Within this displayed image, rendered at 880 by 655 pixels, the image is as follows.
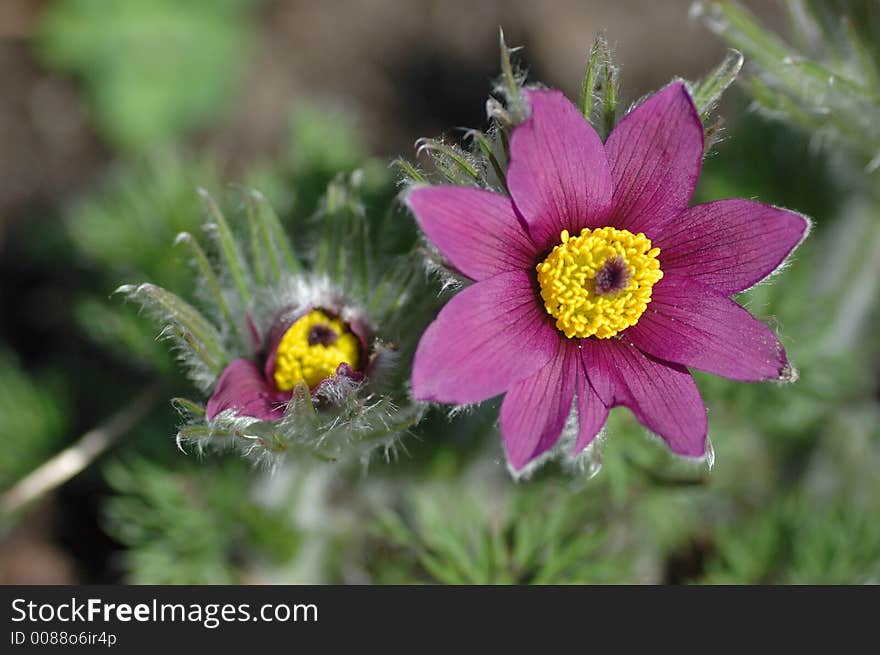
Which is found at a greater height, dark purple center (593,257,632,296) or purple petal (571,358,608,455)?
dark purple center (593,257,632,296)

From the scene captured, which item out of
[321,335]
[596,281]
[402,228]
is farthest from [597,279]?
[402,228]

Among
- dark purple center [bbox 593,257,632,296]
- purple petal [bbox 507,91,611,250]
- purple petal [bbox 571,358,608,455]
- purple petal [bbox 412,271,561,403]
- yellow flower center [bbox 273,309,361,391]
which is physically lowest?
purple petal [bbox 571,358,608,455]

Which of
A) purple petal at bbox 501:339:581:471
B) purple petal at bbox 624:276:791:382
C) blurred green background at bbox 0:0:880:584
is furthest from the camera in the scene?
blurred green background at bbox 0:0:880:584

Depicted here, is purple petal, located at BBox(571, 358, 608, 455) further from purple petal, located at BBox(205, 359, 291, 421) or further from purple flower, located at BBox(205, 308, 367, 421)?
purple petal, located at BBox(205, 359, 291, 421)

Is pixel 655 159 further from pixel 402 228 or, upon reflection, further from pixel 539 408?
pixel 402 228

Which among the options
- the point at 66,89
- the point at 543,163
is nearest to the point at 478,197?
the point at 543,163

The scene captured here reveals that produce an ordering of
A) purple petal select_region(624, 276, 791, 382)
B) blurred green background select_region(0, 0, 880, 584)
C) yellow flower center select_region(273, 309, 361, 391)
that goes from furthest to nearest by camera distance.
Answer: blurred green background select_region(0, 0, 880, 584), yellow flower center select_region(273, 309, 361, 391), purple petal select_region(624, 276, 791, 382)

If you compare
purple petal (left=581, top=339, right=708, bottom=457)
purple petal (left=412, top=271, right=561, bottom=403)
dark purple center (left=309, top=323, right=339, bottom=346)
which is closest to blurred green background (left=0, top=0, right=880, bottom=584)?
purple petal (left=581, top=339, right=708, bottom=457)
